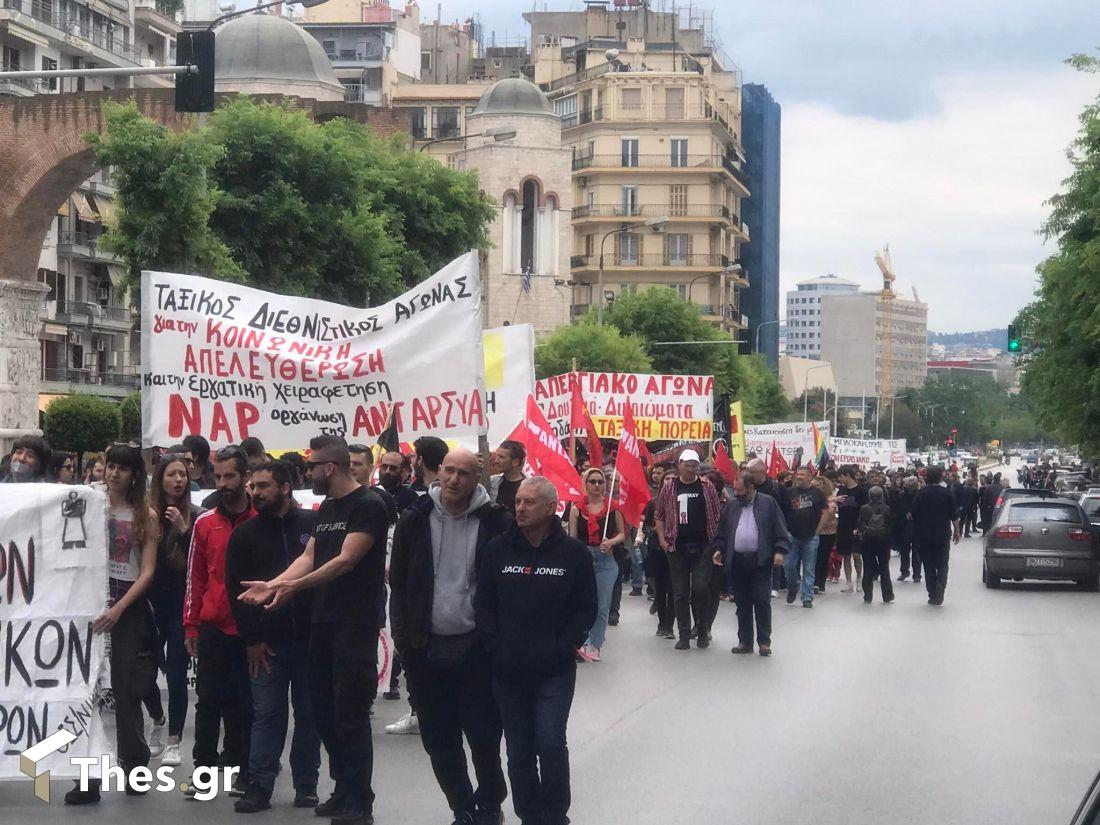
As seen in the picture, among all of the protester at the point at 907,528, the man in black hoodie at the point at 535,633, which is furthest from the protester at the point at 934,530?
the man in black hoodie at the point at 535,633

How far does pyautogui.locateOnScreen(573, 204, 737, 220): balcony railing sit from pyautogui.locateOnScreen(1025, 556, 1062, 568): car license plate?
71813 millimetres

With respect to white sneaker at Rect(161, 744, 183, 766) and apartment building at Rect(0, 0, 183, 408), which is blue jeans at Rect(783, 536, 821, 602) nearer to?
white sneaker at Rect(161, 744, 183, 766)

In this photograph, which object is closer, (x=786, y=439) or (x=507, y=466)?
(x=507, y=466)

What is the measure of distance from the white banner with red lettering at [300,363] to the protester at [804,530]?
11303 mm

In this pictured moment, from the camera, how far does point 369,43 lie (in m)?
107

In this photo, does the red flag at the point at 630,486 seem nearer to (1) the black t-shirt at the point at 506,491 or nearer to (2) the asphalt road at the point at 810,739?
(2) the asphalt road at the point at 810,739

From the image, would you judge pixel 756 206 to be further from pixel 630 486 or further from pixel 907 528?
pixel 630 486

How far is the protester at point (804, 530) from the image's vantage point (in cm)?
2270

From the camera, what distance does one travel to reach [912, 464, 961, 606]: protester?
22.6 meters

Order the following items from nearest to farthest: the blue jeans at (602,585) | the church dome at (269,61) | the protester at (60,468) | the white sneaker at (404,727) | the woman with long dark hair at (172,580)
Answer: the woman with long dark hair at (172,580)
the white sneaker at (404,727)
the protester at (60,468)
the blue jeans at (602,585)
the church dome at (269,61)

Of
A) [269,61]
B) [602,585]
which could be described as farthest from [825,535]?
[269,61]

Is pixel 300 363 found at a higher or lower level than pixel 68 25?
lower

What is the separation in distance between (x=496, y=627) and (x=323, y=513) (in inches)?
44.8

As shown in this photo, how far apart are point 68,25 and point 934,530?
2349 inches
